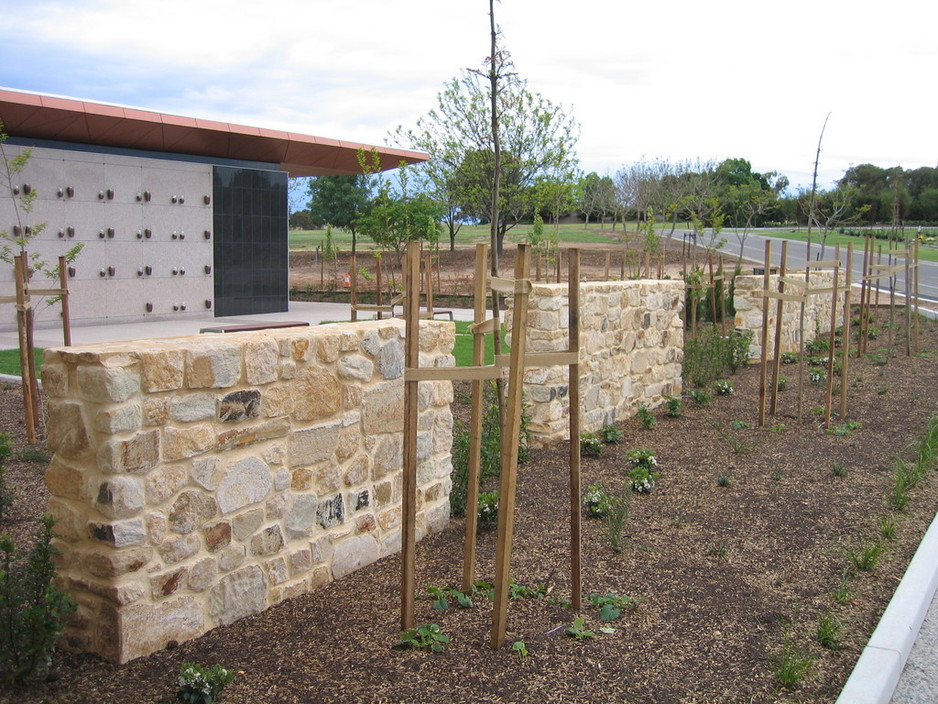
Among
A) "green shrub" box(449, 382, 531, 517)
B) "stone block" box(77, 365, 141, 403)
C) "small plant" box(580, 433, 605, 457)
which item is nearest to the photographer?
"stone block" box(77, 365, 141, 403)

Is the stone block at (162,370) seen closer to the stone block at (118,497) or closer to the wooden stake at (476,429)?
the stone block at (118,497)

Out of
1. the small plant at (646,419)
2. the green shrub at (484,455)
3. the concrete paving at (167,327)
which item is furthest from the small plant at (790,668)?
the concrete paving at (167,327)

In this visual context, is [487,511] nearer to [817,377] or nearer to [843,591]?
[843,591]

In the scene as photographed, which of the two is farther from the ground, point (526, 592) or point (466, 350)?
point (466, 350)

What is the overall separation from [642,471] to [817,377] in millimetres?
6048

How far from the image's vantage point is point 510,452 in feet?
12.2

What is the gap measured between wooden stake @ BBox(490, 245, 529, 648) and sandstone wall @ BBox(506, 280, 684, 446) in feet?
13.2

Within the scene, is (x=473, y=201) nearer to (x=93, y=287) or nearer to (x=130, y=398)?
(x=93, y=287)

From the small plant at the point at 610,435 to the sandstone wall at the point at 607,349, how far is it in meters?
0.10

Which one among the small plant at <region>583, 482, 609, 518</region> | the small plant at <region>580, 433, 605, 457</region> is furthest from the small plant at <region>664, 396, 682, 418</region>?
the small plant at <region>583, 482, 609, 518</region>

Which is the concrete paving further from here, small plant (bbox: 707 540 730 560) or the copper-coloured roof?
small plant (bbox: 707 540 730 560)

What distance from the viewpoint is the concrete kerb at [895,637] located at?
356cm

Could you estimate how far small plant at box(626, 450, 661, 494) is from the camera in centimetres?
658

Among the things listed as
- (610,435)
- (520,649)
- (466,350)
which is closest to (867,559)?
(520,649)
